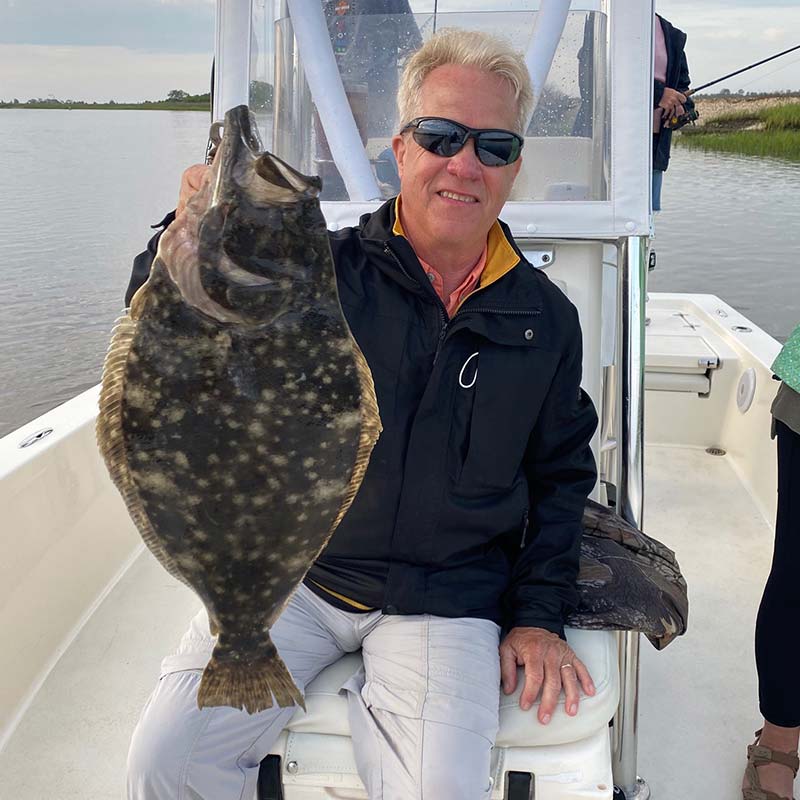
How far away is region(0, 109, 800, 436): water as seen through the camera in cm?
1131

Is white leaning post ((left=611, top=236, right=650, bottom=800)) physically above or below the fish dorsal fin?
below

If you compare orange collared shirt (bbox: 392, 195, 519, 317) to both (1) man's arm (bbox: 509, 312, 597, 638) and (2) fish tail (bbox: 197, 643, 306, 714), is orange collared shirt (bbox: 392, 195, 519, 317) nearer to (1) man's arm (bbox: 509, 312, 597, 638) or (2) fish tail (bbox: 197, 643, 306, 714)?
(1) man's arm (bbox: 509, 312, 597, 638)

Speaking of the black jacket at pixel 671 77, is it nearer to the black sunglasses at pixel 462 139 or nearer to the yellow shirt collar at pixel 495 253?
the yellow shirt collar at pixel 495 253

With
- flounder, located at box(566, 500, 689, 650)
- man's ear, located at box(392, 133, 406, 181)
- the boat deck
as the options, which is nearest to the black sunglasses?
man's ear, located at box(392, 133, 406, 181)

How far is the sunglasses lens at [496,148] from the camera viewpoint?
5.96ft

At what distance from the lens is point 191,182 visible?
1.30 metres

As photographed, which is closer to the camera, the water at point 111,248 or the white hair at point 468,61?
the white hair at point 468,61

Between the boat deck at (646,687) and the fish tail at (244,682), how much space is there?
4.05ft

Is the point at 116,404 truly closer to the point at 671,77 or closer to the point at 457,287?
the point at 457,287

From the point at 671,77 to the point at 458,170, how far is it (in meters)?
3.26

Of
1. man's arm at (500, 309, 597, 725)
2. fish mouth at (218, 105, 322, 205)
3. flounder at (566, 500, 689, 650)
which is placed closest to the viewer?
fish mouth at (218, 105, 322, 205)

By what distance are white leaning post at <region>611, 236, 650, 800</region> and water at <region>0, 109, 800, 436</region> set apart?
10.3 ft

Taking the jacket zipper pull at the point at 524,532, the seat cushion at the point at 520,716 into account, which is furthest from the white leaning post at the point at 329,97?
the seat cushion at the point at 520,716

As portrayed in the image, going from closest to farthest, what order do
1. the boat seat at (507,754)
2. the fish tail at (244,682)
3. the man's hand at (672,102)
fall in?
the fish tail at (244,682), the boat seat at (507,754), the man's hand at (672,102)
